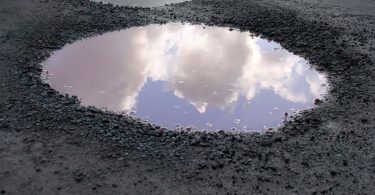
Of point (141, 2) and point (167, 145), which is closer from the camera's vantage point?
point (167, 145)

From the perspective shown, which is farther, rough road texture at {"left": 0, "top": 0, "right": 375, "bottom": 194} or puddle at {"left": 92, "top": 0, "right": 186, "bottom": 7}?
puddle at {"left": 92, "top": 0, "right": 186, "bottom": 7}

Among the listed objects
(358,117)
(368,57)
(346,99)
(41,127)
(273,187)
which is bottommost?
(273,187)

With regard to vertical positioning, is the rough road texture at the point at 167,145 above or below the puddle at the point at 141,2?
below

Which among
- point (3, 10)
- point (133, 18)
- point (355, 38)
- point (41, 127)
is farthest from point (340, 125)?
point (3, 10)

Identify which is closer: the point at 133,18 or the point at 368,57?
the point at 368,57

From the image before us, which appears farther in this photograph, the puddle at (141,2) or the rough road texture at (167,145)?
the puddle at (141,2)

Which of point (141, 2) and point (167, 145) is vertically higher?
point (141, 2)

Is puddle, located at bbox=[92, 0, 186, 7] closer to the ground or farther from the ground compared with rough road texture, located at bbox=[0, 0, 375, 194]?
farther from the ground

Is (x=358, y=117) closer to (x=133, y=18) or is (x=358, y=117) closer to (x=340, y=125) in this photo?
(x=340, y=125)
